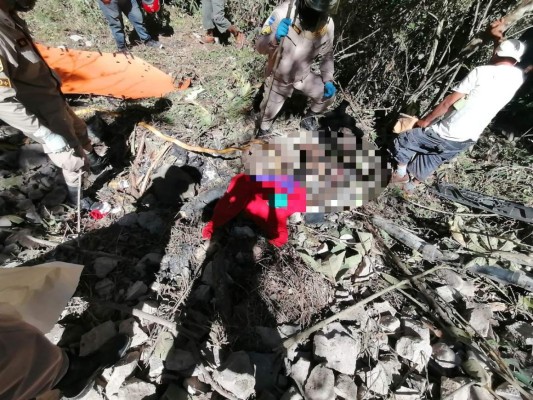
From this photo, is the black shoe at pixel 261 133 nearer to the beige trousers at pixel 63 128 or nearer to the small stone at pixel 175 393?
the beige trousers at pixel 63 128

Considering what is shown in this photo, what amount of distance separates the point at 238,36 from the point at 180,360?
433 centimetres

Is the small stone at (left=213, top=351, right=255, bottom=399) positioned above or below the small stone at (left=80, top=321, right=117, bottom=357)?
above

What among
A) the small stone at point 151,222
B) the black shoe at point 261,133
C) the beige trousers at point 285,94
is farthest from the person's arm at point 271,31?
the small stone at point 151,222

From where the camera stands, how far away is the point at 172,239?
2.58m

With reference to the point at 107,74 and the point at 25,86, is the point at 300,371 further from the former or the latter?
the point at 107,74

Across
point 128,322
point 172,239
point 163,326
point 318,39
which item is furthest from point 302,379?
point 318,39

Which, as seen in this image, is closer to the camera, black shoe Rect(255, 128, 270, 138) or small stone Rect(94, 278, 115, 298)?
small stone Rect(94, 278, 115, 298)

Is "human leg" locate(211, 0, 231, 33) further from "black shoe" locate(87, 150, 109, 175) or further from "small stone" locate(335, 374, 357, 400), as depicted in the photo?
"small stone" locate(335, 374, 357, 400)

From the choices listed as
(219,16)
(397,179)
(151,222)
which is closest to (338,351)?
(151,222)

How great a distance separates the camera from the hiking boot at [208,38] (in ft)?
15.1

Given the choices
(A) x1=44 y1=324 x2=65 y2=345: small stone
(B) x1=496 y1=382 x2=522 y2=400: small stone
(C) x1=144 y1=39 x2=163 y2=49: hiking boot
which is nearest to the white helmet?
(B) x1=496 y1=382 x2=522 y2=400: small stone

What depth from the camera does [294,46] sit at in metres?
2.82

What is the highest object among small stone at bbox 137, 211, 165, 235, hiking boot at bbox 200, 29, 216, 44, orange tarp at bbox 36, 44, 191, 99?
hiking boot at bbox 200, 29, 216, 44

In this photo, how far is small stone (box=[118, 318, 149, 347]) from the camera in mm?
2057
